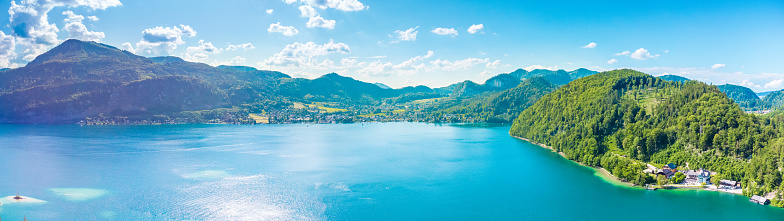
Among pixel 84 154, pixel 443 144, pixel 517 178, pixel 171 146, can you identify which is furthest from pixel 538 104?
pixel 84 154

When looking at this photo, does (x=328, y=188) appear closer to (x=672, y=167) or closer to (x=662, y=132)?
(x=672, y=167)

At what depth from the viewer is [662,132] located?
57.2 m

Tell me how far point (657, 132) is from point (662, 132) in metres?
0.91

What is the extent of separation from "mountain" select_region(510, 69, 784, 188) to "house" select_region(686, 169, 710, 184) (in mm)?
1244

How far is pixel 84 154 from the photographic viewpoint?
74688 mm

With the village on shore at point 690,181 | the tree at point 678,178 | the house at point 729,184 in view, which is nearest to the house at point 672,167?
the village on shore at point 690,181

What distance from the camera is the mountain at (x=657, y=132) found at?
4541cm

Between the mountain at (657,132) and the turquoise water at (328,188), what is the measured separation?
3666 mm

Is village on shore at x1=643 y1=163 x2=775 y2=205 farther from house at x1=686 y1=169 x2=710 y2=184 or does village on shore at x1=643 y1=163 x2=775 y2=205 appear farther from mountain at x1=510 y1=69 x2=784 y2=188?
mountain at x1=510 y1=69 x2=784 y2=188

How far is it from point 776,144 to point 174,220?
5902 cm

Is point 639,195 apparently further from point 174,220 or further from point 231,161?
point 231,161

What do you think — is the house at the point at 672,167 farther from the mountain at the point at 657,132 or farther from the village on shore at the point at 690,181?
the mountain at the point at 657,132

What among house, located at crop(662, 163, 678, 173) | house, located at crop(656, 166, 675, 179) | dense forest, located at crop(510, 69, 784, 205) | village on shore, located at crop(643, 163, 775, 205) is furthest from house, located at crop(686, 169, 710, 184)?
house, located at crop(662, 163, 678, 173)

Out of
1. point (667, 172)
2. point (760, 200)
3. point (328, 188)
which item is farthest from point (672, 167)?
point (328, 188)
